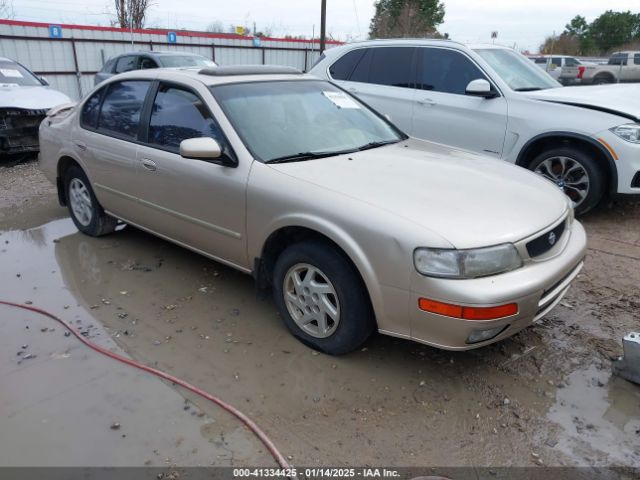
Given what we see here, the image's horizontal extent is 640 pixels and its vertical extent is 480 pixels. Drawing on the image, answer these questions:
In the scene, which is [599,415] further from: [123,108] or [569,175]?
[123,108]

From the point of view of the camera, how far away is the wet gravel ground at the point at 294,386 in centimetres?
244

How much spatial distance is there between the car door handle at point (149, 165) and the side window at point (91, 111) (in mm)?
1000

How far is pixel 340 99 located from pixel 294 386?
234 cm

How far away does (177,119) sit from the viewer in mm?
3836

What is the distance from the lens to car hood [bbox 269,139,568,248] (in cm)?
264

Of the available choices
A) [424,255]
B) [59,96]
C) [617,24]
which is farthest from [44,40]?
[617,24]

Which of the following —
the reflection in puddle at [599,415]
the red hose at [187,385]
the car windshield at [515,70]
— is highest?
the car windshield at [515,70]

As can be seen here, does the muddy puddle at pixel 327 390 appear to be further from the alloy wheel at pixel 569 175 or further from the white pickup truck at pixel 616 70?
the white pickup truck at pixel 616 70

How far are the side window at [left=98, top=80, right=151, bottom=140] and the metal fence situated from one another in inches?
482

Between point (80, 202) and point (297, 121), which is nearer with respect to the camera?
point (297, 121)

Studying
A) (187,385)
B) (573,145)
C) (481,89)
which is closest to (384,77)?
(481,89)

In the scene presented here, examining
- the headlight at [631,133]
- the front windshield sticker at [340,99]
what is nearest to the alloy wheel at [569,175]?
the headlight at [631,133]

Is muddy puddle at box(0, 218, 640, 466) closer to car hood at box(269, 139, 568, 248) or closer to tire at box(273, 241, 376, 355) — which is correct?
tire at box(273, 241, 376, 355)

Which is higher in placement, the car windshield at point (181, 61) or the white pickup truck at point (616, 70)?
the car windshield at point (181, 61)
